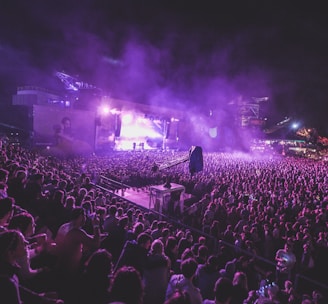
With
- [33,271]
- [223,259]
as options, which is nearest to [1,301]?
[33,271]

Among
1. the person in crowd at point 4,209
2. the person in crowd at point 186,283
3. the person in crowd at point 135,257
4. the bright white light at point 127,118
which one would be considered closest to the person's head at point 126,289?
the person in crowd at point 186,283

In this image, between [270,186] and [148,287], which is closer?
[148,287]

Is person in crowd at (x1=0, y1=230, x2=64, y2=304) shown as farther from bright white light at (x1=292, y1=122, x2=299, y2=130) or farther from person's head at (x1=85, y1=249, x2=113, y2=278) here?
bright white light at (x1=292, y1=122, x2=299, y2=130)

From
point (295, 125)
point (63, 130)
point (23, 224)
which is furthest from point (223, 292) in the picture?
point (295, 125)

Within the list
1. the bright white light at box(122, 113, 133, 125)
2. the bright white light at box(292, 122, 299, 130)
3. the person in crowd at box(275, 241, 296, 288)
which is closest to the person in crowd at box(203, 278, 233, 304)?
the person in crowd at box(275, 241, 296, 288)

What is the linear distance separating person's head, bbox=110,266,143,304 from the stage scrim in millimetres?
21836

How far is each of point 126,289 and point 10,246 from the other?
1136 millimetres

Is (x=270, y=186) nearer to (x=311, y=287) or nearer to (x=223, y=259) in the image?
(x=311, y=287)

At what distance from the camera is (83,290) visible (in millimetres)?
2182

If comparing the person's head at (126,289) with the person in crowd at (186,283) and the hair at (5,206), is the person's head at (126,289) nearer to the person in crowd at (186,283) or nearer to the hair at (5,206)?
the person in crowd at (186,283)

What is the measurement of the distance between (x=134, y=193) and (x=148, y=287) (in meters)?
10.8

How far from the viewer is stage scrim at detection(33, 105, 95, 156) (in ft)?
73.3

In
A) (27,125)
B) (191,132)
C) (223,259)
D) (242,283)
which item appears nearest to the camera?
(242,283)

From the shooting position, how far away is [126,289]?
69.1 inches
